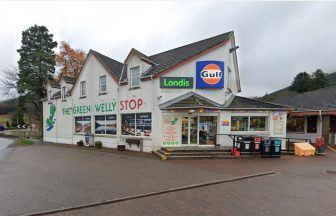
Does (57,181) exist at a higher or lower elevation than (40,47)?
lower

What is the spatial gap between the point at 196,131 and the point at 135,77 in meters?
5.87

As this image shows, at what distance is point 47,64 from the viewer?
3841 centimetres

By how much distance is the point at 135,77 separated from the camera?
58.6ft

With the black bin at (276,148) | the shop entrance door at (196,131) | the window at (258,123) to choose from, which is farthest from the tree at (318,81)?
the shop entrance door at (196,131)

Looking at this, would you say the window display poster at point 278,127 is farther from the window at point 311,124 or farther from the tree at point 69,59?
the tree at point 69,59

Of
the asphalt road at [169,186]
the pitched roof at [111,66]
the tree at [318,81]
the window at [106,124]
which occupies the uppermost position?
the tree at [318,81]

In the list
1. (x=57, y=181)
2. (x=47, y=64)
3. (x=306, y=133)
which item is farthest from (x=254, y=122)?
(x=47, y=64)

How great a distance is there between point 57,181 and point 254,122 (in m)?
12.6

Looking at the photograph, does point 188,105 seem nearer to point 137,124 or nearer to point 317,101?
point 137,124

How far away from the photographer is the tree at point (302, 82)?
48375 millimetres

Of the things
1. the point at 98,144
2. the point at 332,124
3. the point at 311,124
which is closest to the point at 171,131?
the point at 98,144

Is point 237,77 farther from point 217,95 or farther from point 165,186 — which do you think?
point 165,186

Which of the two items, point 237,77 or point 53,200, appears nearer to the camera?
point 53,200

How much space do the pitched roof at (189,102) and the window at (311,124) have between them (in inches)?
462
